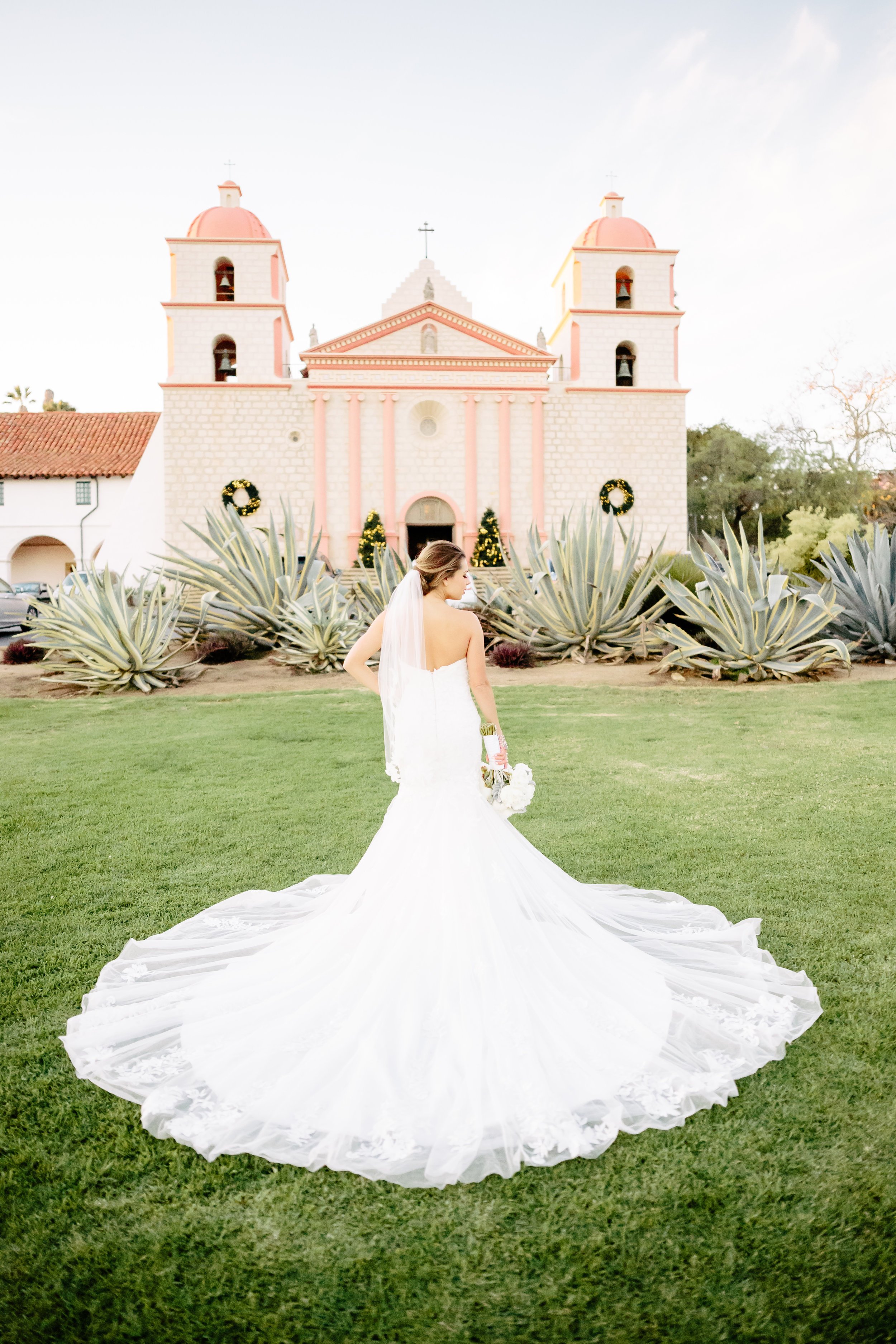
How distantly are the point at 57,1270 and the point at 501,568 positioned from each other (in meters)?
26.6

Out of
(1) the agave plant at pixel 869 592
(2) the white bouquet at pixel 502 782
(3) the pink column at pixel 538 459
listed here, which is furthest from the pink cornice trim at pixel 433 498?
(2) the white bouquet at pixel 502 782

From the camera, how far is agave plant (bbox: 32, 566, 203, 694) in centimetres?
1209

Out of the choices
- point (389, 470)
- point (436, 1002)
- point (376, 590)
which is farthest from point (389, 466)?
point (436, 1002)

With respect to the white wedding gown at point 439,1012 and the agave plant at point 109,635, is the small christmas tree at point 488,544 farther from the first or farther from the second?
the white wedding gown at point 439,1012

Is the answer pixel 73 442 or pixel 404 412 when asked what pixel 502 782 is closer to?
pixel 404 412

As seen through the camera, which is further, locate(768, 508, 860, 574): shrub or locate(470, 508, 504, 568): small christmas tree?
locate(470, 508, 504, 568): small christmas tree

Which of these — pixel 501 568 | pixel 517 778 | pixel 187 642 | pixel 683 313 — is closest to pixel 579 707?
pixel 187 642

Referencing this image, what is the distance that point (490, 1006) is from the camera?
2941 mm

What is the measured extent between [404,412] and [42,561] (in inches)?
748

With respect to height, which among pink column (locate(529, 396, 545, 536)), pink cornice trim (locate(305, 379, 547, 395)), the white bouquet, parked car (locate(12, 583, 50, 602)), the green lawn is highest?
pink cornice trim (locate(305, 379, 547, 395))

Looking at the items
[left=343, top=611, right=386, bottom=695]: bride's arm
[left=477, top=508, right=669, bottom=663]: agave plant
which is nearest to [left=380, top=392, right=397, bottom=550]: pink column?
[left=477, top=508, right=669, bottom=663]: agave plant

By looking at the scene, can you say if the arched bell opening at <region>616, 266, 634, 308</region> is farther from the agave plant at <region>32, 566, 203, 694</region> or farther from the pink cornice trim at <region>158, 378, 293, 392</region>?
the agave plant at <region>32, 566, 203, 694</region>

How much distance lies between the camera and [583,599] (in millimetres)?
13148

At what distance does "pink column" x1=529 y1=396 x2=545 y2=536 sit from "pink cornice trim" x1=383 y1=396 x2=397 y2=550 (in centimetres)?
512
